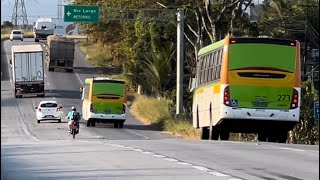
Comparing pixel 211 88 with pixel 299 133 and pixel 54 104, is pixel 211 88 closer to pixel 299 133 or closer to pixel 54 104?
pixel 299 133

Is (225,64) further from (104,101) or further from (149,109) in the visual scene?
(149,109)

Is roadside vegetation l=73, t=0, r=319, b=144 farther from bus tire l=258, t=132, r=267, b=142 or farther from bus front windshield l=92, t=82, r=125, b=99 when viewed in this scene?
bus tire l=258, t=132, r=267, b=142

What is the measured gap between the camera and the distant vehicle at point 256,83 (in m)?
24.4

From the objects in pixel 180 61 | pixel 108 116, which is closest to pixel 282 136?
pixel 180 61

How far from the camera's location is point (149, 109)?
53438mm

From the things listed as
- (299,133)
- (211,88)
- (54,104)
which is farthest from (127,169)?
(54,104)

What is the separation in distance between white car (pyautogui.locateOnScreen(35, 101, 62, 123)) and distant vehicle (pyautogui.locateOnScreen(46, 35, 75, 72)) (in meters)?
2.62

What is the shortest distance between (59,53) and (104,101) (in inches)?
249

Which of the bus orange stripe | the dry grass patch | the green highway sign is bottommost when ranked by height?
the bus orange stripe

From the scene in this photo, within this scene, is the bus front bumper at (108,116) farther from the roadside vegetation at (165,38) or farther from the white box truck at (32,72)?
the white box truck at (32,72)

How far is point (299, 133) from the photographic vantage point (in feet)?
110

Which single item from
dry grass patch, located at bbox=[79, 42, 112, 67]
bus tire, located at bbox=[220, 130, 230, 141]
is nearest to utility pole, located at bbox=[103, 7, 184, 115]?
dry grass patch, located at bbox=[79, 42, 112, 67]

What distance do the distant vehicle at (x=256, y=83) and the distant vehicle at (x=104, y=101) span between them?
2272 centimetres

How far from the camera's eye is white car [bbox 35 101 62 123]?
158ft
